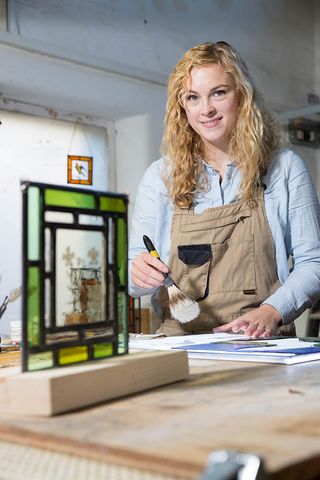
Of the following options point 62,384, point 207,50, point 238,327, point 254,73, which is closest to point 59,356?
point 62,384

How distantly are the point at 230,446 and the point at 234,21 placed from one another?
4770 millimetres

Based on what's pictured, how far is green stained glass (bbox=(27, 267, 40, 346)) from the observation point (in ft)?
2.85

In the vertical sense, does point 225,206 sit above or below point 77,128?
below

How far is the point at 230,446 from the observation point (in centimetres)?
65

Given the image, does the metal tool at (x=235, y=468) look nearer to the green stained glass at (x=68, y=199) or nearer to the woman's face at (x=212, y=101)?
the green stained glass at (x=68, y=199)

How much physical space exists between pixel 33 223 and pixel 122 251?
0.63 ft

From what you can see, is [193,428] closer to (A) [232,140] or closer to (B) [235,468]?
(B) [235,468]

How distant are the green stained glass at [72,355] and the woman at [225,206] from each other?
3.68 feet

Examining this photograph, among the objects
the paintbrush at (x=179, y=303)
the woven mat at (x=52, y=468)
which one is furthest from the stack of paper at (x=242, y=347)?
the woven mat at (x=52, y=468)

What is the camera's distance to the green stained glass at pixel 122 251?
1025mm

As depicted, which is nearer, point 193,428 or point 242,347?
point 193,428

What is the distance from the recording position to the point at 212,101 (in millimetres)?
2336

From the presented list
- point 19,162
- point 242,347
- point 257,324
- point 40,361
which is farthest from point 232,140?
point 19,162

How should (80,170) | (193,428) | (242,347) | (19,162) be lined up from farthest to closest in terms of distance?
1. (80,170)
2. (19,162)
3. (242,347)
4. (193,428)
